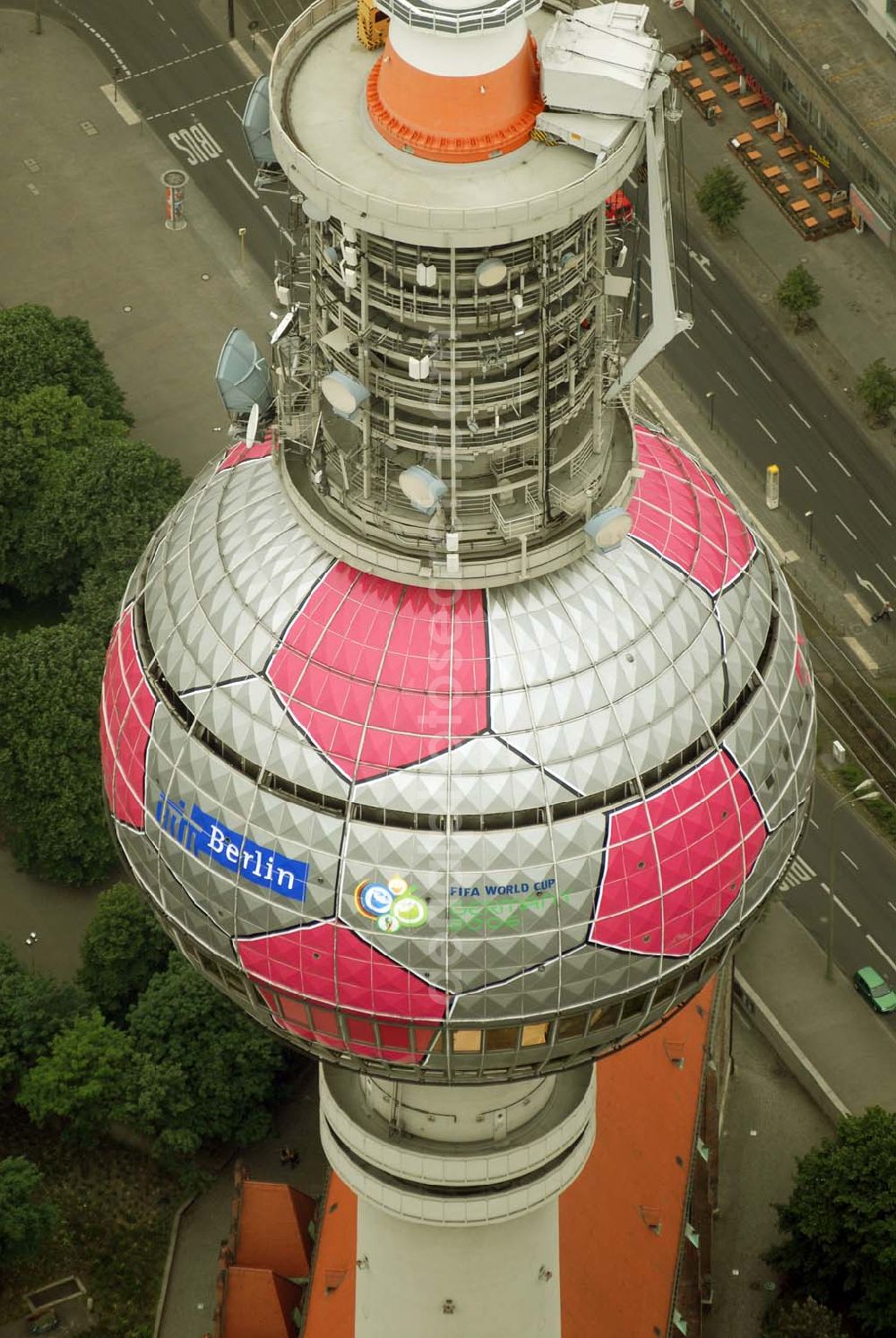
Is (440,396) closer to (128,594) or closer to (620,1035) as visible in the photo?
(128,594)

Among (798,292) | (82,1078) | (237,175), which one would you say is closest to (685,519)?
(82,1078)

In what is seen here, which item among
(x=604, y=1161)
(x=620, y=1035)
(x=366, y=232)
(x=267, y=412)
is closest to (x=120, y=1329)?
(x=604, y=1161)

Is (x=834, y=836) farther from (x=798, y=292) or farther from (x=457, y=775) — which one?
(x=457, y=775)

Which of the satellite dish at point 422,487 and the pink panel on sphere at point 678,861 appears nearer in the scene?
the satellite dish at point 422,487

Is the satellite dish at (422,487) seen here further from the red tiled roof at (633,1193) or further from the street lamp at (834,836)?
the street lamp at (834,836)

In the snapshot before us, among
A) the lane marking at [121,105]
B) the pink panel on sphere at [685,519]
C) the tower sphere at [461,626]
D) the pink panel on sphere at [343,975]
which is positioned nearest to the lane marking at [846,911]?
the tower sphere at [461,626]

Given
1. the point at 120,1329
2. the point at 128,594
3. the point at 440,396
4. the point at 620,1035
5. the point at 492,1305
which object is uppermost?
the point at 440,396
